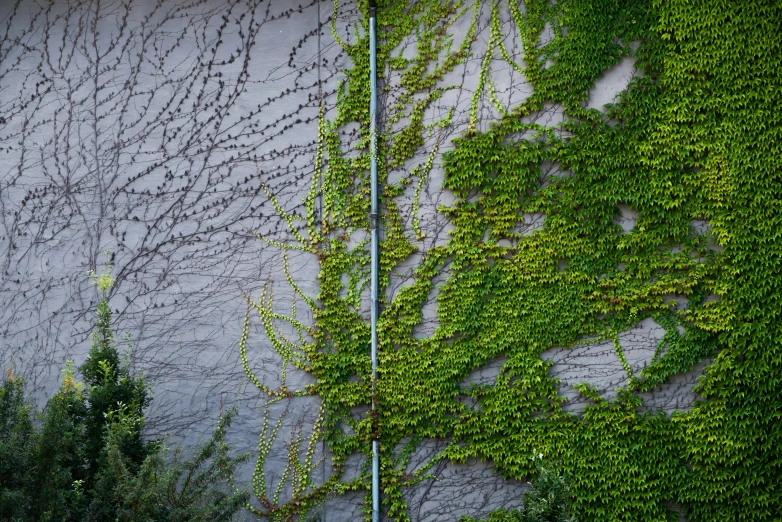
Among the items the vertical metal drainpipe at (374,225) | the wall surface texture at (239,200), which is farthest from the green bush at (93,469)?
the vertical metal drainpipe at (374,225)

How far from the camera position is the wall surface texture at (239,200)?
6.93 meters

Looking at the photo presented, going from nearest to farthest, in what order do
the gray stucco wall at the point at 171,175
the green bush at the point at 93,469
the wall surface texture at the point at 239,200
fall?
1. the green bush at the point at 93,469
2. the wall surface texture at the point at 239,200
3. the gray stucco wall at the point at 171,175

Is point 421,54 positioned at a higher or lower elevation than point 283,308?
higher

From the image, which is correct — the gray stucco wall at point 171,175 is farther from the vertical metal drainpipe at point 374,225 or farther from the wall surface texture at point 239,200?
the vertical metal drainpipe at point 374,225

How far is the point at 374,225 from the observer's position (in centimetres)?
723

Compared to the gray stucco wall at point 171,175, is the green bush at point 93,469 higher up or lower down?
lower down

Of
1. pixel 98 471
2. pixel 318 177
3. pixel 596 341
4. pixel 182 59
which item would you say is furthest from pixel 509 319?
pixel 182 59

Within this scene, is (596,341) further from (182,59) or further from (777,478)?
(182,59)

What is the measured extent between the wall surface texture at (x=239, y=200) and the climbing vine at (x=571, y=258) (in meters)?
0.05

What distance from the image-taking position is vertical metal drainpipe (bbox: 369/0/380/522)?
273 inches

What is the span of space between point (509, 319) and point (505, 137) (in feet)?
5.28

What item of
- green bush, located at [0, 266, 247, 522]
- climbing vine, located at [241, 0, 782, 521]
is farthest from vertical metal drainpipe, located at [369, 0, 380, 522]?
green bush, located at [0, 266, 247, 522]

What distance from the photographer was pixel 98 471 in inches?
225

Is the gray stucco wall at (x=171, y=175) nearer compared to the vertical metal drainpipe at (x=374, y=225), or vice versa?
the vertical metal drainpipe at (x=374, y=225)
